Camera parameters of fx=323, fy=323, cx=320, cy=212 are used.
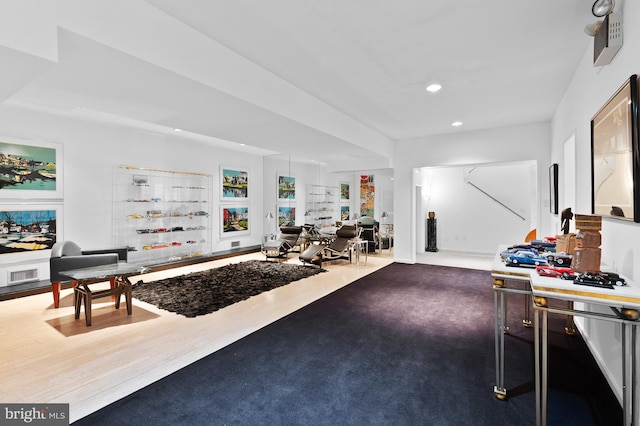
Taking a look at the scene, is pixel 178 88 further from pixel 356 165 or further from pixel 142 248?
pixel 356 165

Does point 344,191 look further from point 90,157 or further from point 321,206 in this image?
point 90,157

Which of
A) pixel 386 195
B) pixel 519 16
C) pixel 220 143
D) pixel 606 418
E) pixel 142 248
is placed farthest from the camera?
pixel 386 195

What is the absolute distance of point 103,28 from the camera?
236 centimetres

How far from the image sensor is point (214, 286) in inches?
213

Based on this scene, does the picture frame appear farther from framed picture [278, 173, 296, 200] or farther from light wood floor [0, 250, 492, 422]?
light wood floor [0, 250, 492, 422]

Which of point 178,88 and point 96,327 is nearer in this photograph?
point 178,88

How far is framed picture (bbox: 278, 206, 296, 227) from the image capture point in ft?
34.4

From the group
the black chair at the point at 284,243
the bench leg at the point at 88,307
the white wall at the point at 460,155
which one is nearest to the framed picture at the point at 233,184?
the black chair at the point at 284,243

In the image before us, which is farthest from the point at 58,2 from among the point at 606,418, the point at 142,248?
the point at 142,248

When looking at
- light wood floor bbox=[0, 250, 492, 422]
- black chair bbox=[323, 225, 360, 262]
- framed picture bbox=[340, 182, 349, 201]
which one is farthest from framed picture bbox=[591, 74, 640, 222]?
framed picture bbox=[340, 182, 349, 201]

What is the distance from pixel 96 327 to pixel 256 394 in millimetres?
2467

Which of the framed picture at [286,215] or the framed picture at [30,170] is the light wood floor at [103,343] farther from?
the framed picture at [286,215]

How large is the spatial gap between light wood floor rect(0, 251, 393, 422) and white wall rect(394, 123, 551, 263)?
3555 millimetres

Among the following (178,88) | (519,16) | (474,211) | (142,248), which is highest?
(519,16)
